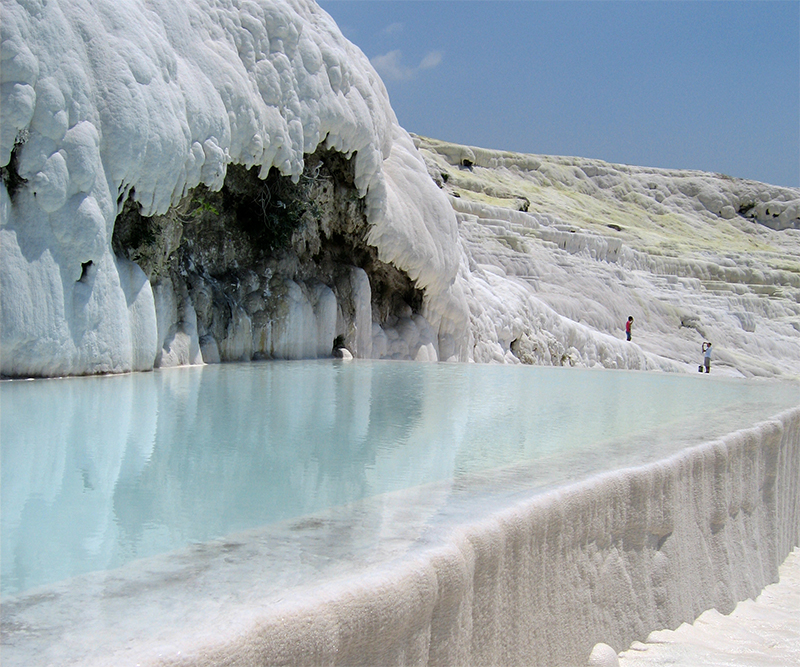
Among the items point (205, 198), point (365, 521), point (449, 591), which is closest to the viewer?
point (449, 591)

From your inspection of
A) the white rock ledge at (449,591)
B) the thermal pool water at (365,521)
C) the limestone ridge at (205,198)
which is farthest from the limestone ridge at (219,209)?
the white rock ledge at (449,591)

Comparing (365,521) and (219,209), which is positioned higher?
(219,209)

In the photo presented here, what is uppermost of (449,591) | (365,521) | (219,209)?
(219,209)

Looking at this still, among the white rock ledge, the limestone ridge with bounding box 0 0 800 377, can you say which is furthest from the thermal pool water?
the limestone ridge with bounding box 0 0 800 377

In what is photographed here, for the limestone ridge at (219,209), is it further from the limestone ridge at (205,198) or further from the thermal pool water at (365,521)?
the thermal pool water at (365,521)

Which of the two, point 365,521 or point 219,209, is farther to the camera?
point 219,209

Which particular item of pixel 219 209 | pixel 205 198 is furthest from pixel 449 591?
pixel 219 209

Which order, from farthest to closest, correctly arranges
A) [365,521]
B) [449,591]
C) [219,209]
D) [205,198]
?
[219,209], [205,198], [365,521], [449,591]

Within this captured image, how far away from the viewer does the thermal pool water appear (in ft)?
5.92

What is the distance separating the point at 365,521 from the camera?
2.46m

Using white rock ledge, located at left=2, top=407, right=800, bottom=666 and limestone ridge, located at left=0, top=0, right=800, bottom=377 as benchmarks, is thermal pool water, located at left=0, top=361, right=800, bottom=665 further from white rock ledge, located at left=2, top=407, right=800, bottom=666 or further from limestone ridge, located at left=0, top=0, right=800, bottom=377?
limestone ridge, located at left=0, top=0, right=800, bottom=377

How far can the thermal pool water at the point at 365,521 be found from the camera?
1.80 m

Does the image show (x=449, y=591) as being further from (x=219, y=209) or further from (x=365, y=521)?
(x=219, y=209)

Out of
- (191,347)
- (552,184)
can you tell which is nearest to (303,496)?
(191,347)
